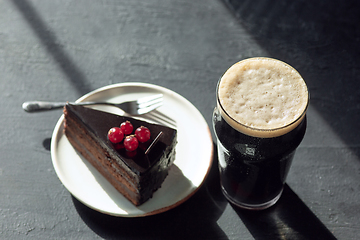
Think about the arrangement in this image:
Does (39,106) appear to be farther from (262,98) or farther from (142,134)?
(262,98)

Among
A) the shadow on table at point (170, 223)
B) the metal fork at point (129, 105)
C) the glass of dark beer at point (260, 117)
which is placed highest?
the glass of dark beer at point (260, 117)

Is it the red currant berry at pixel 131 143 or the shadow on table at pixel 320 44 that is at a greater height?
the red currant berry at pixel 131 143

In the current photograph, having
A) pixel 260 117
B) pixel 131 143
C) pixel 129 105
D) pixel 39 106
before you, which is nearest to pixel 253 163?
pixel 260 117

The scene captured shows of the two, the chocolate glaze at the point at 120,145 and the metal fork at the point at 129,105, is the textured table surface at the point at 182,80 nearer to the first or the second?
the metal fork at the point at 129,105

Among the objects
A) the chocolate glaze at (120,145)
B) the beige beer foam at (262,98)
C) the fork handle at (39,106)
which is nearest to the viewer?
the beige beer foam at (262,98)

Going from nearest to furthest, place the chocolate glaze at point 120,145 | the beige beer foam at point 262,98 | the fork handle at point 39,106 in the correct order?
the beige beer foam at point 262,98
the chocolate glaze at point 120,145
the fork handle at point 39,106

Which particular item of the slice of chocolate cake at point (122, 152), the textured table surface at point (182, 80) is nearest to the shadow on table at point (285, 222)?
the textured table surface at point (182, 80)
